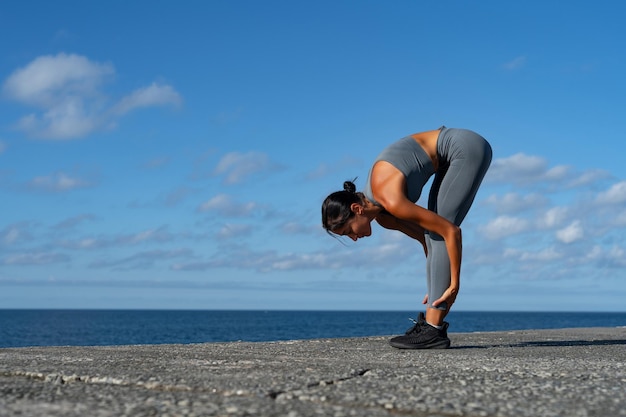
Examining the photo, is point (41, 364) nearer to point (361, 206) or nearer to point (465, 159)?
point (361, 206)

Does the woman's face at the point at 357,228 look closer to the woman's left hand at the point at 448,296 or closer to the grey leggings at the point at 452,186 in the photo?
the grey leggings at the point at 452,186

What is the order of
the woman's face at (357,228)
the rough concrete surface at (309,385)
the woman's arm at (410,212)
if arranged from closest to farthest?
the rough concrete surface at (309,385), the woman's arm at (410,212), the woman's face at (357,228)

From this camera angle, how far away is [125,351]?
14.2 feet

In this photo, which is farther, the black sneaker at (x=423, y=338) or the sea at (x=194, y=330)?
the sea at (x=194, y=330)

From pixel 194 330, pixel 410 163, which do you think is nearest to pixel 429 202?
pixel 410 163

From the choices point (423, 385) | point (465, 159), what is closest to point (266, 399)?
point (423, 385)

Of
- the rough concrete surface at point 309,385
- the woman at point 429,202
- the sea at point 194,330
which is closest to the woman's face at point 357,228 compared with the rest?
the woman at point 429,202

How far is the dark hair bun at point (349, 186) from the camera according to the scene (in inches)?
183

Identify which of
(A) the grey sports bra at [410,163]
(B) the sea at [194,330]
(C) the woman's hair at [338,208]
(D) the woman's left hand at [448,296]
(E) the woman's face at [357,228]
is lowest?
(B) the sea at [194,330]

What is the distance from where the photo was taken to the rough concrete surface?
207 cm

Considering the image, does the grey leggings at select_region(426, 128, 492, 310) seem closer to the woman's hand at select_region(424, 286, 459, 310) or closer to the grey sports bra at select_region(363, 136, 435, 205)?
the woman's hand at select_region(424, 286, 459, 310)

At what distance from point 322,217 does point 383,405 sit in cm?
251

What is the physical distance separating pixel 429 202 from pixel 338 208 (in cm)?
77

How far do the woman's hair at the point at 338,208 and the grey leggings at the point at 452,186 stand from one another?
58cm
